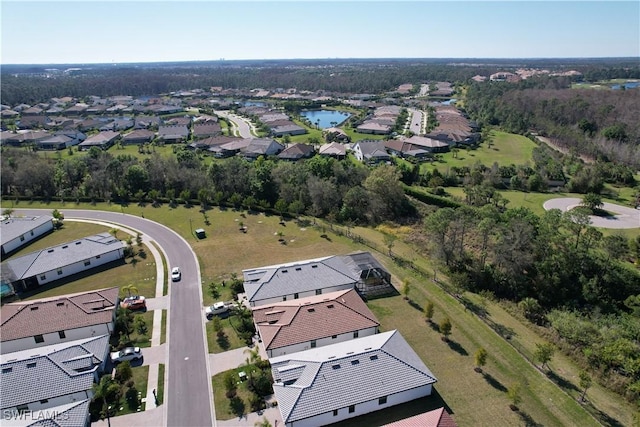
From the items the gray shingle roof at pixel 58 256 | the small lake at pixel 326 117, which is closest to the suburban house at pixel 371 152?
the small lake at pixel 326 117

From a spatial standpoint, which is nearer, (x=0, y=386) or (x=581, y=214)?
(x=0, y=386)

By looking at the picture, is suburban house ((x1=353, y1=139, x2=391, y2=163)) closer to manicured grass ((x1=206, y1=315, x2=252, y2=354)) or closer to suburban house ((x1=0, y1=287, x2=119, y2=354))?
manicured grass ((x1=206, y1=315, x2=252, y2=354))

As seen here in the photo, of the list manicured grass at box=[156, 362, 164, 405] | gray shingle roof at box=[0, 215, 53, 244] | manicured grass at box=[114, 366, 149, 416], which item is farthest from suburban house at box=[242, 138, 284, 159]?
manicured grass at box=[114, 366, 149, 416]

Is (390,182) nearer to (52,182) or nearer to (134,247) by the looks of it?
(134,247)

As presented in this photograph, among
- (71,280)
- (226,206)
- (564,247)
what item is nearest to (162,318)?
(71,280)

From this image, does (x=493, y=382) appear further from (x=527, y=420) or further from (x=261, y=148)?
(x=261, y=148)

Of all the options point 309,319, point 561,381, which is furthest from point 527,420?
point 309,319
